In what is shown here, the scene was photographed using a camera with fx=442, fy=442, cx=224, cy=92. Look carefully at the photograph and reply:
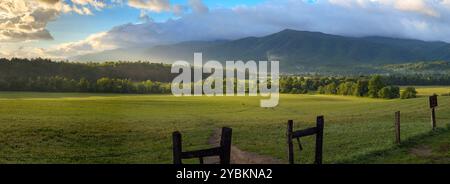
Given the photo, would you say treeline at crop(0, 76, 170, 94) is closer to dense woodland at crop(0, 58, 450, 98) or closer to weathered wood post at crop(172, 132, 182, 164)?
dense woodland at crop(0, 58, 450, 98)

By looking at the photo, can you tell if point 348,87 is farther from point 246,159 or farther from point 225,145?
point 225,145

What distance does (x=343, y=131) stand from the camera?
42500 millimetres

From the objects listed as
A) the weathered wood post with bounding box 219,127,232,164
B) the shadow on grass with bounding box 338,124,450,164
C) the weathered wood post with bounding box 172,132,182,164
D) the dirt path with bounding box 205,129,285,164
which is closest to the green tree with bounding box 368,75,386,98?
the shadow on grass with bounding box 338,124,450,164

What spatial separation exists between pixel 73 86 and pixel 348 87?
9075cm

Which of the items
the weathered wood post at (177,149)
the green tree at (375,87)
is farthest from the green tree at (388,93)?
the weathered wood post at (177,149)

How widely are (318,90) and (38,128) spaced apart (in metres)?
135

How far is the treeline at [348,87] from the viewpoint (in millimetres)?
134875

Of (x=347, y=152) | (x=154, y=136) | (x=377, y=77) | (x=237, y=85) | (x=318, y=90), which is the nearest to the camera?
(x=347, y=152)

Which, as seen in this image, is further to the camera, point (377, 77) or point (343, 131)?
point (377, 77)

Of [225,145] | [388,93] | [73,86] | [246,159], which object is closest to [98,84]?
[73,86]

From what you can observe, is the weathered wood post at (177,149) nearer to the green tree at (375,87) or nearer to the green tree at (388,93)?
the green tree at (388,93)
